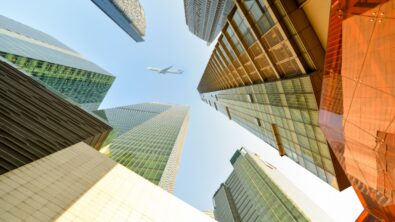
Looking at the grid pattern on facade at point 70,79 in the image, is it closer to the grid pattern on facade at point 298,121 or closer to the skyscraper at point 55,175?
the skyscraper at point 55,175

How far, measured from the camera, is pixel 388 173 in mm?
6641

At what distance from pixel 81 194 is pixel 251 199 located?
9199 centimetres

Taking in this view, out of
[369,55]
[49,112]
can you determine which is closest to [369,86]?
[369,55]

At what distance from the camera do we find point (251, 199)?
92938 millimetres

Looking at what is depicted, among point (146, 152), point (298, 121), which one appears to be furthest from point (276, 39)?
point (146, 152)

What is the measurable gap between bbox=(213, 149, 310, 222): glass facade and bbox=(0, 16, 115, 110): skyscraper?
222 feet

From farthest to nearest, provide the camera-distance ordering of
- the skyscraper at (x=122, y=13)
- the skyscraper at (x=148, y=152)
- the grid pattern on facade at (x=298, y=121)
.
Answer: the skyscraper at (x=122, y=13)
the skyscraper at (x=148, y=152)
the grid pattern on facade at (x=298, y=121)

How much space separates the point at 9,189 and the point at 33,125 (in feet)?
20.4

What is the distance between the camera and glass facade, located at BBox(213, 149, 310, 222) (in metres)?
70.0

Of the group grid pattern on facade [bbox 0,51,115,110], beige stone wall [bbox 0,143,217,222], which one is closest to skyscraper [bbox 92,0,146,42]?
grid pattern on facade [bbox 0,51,115,110]

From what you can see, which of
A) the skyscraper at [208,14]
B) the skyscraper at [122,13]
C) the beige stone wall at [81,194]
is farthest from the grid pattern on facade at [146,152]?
the skyscraper at [208,14]

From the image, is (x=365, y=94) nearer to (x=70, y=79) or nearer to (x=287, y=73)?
(x=287, y=73)

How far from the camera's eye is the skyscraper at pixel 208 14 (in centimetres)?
12904

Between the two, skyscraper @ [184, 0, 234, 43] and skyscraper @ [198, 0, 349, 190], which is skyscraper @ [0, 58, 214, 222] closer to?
skyscraper @ [198, 0, 349, 190]
